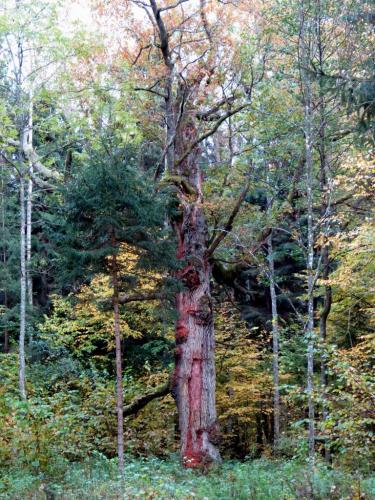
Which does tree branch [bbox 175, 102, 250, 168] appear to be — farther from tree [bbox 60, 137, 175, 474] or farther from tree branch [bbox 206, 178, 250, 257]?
tree [bbox 60, 137, 175, 474]

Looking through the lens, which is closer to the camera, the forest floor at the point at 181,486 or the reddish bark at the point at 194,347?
the forest floor at the point at 181,486

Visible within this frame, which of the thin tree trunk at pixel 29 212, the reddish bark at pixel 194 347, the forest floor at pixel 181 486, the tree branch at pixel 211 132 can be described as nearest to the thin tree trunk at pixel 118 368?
the forest floor at pixel 181 486

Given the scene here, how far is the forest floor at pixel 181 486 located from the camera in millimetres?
5211

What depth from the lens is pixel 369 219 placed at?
30.6 ft

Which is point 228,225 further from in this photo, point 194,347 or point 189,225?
point 194,347

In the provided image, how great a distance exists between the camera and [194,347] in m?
9.80

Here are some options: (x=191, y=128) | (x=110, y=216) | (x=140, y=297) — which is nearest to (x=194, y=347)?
(x=140, y=297)

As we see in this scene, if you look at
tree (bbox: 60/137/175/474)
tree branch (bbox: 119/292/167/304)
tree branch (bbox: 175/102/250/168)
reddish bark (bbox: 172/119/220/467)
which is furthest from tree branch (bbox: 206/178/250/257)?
tree (bbox: 60/137/175/474)

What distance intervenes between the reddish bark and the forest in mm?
35

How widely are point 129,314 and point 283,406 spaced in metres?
5.41

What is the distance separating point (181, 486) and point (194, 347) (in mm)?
3721

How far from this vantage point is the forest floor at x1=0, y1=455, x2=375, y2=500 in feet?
17.1

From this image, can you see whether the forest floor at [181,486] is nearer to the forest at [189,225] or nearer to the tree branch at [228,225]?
the forest at [189,225]

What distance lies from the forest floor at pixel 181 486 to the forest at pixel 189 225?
0.04 m
